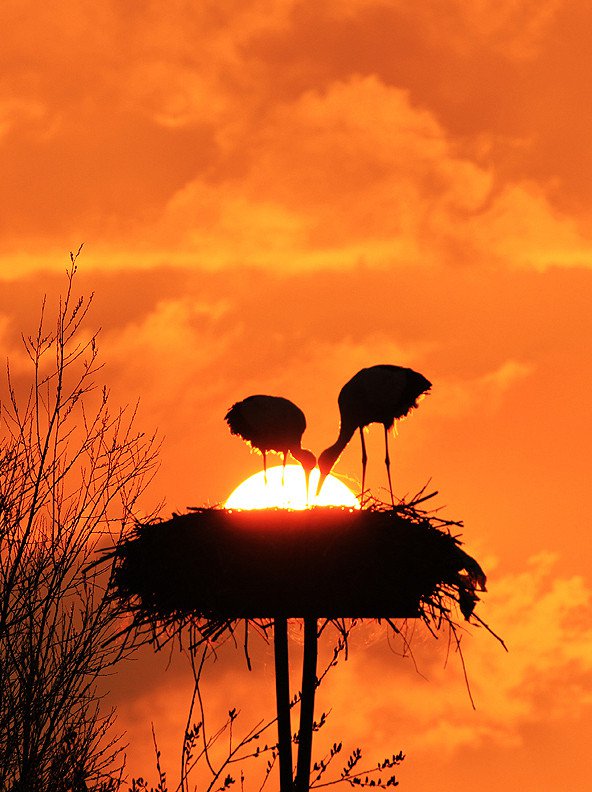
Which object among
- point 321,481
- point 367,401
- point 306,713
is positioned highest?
point 367,401

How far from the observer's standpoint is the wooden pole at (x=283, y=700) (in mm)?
9461

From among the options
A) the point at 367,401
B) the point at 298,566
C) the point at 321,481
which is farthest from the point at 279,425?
the point at 298,566

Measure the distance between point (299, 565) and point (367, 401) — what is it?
12.1 feet

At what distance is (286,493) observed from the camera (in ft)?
29.7

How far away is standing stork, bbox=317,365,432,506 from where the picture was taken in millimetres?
11648

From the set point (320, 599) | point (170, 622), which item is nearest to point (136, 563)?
point (170, 622)

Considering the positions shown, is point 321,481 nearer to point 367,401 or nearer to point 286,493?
point 367,401

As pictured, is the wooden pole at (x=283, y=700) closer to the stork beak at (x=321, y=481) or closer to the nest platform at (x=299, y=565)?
the nest platform at (x=299, y=565)

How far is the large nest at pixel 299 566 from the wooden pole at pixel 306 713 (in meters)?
0.83

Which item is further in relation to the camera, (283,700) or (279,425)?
(279,425)

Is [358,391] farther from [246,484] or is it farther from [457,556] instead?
[457,556]

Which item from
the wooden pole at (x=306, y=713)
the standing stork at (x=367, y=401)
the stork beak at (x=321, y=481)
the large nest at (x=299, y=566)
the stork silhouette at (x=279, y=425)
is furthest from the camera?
the stork silhouette at (x=279, y=425)

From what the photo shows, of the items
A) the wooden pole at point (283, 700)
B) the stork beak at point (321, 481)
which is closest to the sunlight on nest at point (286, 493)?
the stork beak at point (321, 481)

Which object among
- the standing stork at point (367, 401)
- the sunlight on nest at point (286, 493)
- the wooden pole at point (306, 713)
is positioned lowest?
the wooden pole at point (306, 713)
